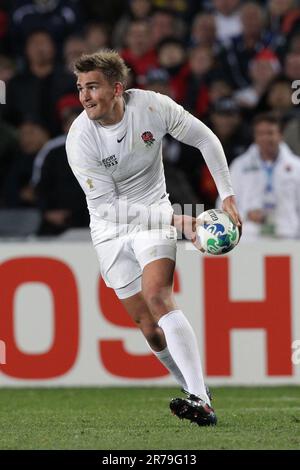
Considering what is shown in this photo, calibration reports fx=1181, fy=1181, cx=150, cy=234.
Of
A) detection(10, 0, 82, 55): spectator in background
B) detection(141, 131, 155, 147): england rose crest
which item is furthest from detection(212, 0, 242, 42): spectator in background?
detection(141, 131, 155, 147): england rose crest

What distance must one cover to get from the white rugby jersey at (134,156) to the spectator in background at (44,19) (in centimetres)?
743

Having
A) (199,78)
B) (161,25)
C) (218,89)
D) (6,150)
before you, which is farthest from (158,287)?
(161,25)

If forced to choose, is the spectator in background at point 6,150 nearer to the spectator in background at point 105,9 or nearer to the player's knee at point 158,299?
the spectator in background at point 105,9

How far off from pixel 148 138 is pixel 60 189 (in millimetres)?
4521

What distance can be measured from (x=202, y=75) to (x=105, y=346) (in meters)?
4.47

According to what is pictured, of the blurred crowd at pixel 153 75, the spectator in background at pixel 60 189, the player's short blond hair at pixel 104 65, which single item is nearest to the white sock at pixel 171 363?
the player's short blond hair at pixel 104 65

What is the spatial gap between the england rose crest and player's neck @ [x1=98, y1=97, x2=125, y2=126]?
0.59 ft

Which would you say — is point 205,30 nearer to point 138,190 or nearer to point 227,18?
point 227,18

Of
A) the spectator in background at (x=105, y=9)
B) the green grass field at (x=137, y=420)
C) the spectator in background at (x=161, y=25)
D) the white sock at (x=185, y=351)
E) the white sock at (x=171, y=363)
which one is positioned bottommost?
the green grass field at (x=137, y=420)

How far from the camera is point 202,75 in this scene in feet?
44.7

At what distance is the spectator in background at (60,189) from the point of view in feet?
37.6

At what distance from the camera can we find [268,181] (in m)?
11.0

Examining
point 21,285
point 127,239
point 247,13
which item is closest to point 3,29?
point 247,13

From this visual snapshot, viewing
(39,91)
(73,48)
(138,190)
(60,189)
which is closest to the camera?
(138,190)
